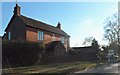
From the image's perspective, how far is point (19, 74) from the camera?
2133 cm

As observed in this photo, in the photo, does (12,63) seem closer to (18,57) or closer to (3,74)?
(18,57)

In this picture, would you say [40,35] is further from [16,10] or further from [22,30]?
[16,10]

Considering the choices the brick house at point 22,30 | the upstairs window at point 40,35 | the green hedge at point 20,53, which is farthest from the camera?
the upstairs window at point 40,35

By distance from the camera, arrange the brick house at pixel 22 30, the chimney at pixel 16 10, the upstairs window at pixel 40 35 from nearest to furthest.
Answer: the brick house at pixel 22 30
the chimney at pixel 16 10
the upstairs window at pixel 40 35

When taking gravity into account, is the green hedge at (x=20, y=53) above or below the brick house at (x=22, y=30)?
below

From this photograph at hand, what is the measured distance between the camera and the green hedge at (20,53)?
33812mm

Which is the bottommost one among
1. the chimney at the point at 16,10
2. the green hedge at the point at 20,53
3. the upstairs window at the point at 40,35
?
the green hedge at the point at 20,53

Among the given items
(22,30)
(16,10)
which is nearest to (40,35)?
(22,30)

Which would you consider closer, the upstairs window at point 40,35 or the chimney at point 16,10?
the chimney at point 16,10

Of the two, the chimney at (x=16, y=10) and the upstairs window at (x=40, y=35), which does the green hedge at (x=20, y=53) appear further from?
the chimney at (x=16, y=10)

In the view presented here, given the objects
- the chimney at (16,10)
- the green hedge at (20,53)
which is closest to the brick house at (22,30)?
the chimney at (16,10)

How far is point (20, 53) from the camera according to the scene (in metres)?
35.2

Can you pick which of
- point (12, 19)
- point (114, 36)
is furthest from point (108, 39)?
Answer: point (12, 19)

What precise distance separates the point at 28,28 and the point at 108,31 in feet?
125
